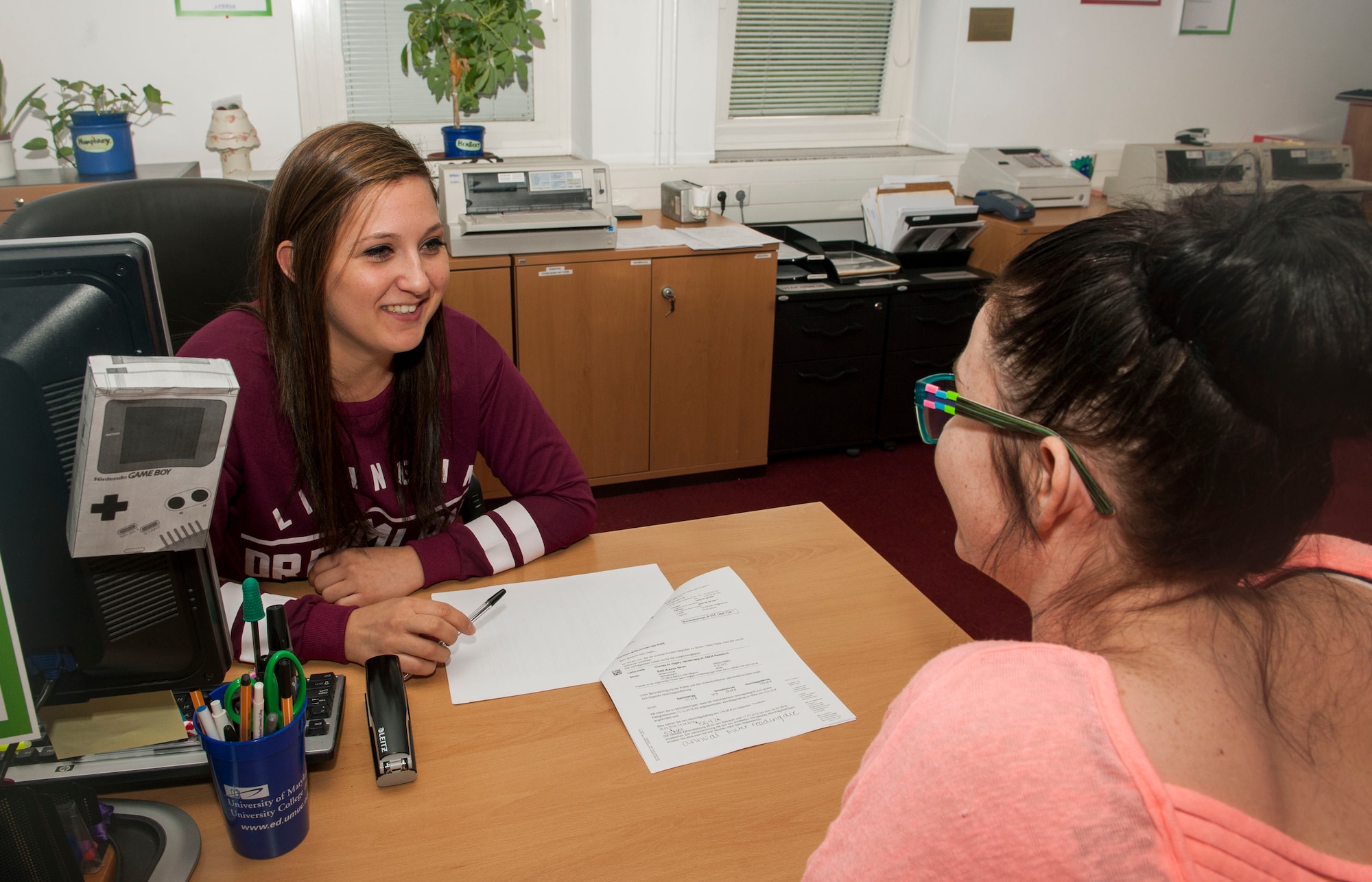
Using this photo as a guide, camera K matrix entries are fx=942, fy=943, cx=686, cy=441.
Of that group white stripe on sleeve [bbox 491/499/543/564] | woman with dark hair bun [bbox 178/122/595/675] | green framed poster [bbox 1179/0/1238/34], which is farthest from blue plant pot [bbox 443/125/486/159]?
green framed poster [bbox 1179/0/1238/34]

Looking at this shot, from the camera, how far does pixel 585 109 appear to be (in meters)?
3.26

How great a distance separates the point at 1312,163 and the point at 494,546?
12.4ft

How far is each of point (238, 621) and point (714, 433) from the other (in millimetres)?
2097

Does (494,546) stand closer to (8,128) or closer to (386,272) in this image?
(386,272)

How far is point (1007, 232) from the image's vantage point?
3.30 m

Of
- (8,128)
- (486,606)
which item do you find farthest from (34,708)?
(8,128)

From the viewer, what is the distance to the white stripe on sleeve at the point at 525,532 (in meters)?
1.28

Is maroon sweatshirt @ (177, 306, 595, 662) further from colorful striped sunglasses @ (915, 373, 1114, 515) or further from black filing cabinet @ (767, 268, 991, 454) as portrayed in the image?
black filing cabinet @ (767, 268, 991, 454)

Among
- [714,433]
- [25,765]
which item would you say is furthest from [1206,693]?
[714,433]

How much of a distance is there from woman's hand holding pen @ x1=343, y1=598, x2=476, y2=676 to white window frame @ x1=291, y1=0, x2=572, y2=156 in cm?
219

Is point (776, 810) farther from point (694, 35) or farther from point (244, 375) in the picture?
point (694, 35)

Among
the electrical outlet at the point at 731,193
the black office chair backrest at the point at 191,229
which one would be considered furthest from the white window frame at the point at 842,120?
the black office chair backrest at the point at 191,229

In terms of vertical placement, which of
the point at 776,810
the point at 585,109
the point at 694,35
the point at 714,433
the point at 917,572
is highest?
the point at 694,35

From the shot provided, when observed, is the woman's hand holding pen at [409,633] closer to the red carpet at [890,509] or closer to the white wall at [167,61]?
the red carpet at [890,509]
